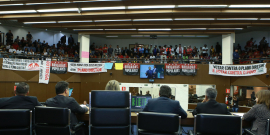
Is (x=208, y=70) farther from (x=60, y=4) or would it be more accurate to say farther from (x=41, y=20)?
(x=41, y=20)

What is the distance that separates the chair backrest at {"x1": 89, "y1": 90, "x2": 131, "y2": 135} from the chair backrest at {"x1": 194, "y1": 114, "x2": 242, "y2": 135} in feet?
3.68

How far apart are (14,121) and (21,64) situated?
10.4 metres

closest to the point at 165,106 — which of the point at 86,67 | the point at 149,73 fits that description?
the point at 149,73

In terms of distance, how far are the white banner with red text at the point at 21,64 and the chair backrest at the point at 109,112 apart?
10.8 m

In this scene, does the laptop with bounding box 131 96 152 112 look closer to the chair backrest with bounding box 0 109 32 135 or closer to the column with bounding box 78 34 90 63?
the chair backrest with bounding box 0 109 32 135

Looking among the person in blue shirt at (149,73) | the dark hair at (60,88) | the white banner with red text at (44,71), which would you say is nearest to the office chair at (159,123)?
the dark hair at (60,88)

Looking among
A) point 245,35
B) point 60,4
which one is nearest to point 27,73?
point 60,4

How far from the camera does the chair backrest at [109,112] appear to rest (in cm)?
300

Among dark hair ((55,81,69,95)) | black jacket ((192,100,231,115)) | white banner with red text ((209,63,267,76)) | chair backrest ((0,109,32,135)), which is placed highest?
white banner with red text ((209,63,267,76))

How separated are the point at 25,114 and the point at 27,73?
1062 centimetres

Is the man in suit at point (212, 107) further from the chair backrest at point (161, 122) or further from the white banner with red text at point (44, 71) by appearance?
the white banner with red text at point (44, 71)

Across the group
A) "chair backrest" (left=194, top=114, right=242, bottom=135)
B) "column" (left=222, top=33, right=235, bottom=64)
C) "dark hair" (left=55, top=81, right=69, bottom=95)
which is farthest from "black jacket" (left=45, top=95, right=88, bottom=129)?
"column" (left=222, top=33, right=235, bottom=64)

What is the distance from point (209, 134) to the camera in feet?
8.82

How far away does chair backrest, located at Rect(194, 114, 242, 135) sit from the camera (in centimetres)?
259
